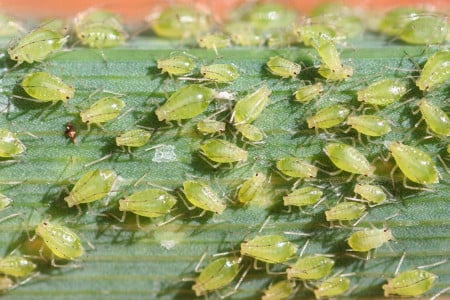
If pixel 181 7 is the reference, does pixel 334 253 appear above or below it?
below

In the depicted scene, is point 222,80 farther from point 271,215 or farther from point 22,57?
point 22,57

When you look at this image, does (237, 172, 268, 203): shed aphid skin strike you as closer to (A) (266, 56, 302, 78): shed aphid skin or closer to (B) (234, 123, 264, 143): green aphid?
(B) (234, 123, 264, 143): green aphid

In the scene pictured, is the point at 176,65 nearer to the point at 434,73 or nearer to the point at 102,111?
the point at 102,111

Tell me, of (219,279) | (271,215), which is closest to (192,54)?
(271,215)

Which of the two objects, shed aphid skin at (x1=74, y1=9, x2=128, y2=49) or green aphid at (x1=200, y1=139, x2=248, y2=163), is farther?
shed aphid skin at (x1=74, y1=9, x2=128, y2=49)

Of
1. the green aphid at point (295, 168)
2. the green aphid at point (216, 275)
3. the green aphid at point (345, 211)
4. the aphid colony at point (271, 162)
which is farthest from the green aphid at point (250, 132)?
the green aphid at point (216, 275)

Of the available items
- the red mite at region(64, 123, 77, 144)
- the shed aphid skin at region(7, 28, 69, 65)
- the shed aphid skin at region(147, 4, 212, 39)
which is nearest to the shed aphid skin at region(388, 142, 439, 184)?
the shed aphid skin at region(147, 4, 212, 39)
